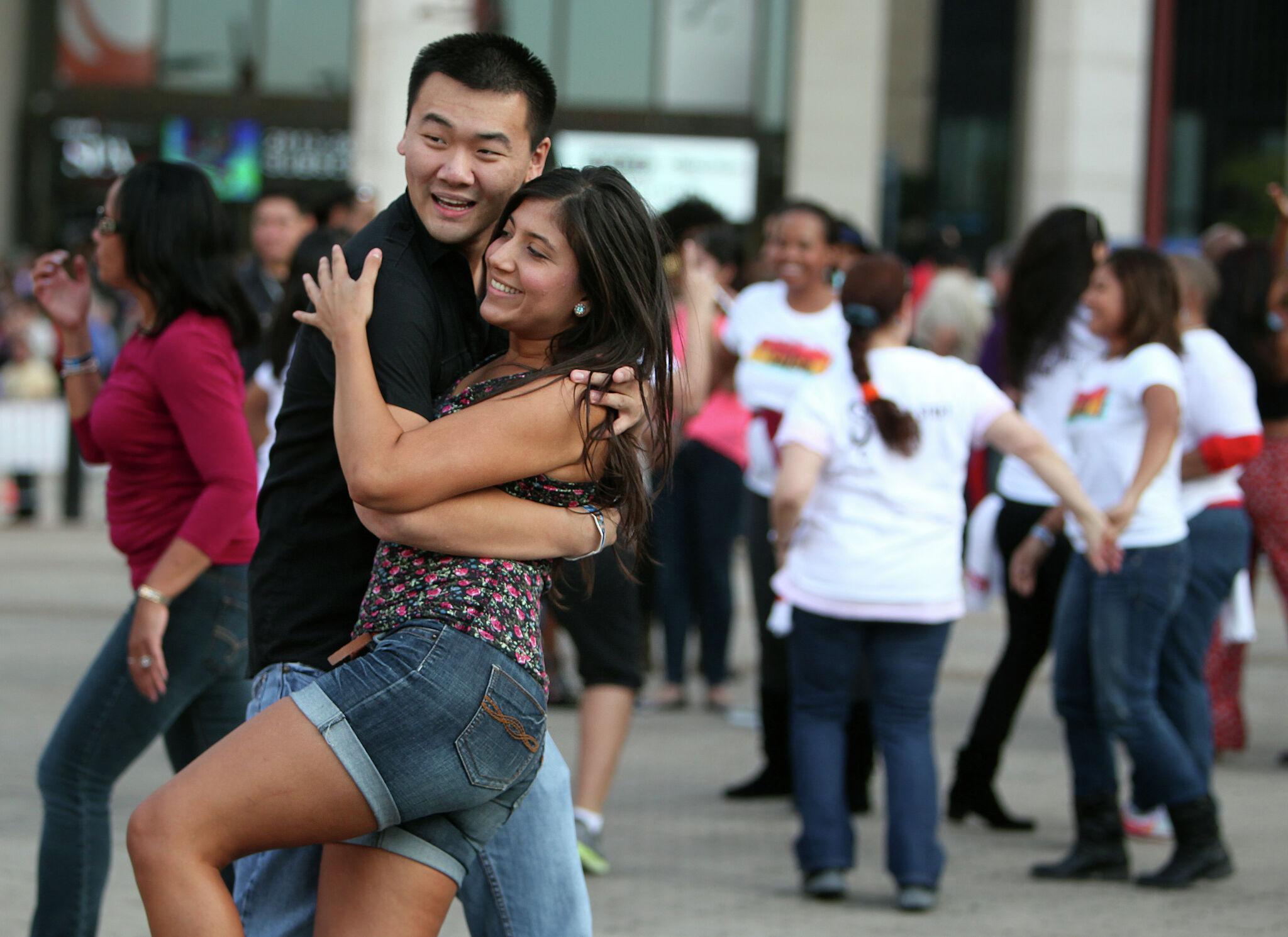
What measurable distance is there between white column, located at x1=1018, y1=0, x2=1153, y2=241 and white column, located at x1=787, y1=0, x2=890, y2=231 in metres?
4.78

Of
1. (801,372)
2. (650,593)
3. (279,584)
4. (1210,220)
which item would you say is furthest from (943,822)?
(1210,220)

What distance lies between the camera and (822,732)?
4.83 m

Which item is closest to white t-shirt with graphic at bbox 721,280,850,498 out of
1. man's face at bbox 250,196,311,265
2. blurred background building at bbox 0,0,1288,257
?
man's face at bbox 250,196,311,265

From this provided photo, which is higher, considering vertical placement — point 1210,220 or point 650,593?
point 1210,220

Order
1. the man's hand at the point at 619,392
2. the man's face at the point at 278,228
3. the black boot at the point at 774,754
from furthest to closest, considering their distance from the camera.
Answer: the man's face at the point at 278,228 < the black boot at the point at 774,754 < the man's hand at the point at 619,392

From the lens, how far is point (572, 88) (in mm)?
26094

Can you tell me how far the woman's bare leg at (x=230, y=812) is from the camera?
91.0 inches

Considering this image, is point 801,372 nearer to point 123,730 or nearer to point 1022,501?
point 1022,501

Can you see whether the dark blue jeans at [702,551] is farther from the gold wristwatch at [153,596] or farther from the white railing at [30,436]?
the white railing at [30,436]

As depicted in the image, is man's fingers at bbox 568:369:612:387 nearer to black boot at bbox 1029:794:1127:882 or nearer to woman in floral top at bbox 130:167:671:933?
woman in floral top at bbox 130:167:671:933

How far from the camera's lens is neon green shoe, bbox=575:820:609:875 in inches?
189

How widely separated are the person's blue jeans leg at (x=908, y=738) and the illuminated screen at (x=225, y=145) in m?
24.4

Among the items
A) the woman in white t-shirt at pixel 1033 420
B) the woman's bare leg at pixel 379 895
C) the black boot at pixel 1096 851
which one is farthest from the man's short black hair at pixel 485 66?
the black boot at pixel 1096 851

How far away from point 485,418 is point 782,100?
24123 millimetres
